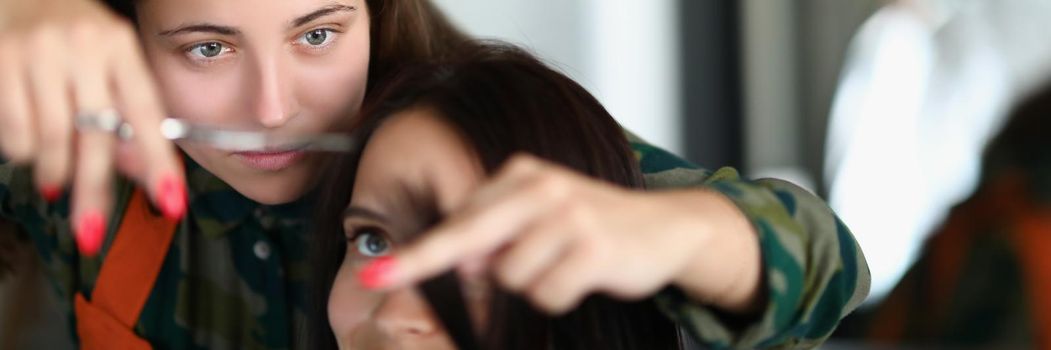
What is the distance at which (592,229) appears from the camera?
47 centimetres

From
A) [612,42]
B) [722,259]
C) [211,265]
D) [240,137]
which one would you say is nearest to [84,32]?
[240,137]

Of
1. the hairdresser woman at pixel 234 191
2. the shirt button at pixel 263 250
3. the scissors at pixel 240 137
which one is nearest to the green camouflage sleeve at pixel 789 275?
the hairdresser woman at pixel 234 191

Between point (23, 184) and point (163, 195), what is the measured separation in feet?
1.46

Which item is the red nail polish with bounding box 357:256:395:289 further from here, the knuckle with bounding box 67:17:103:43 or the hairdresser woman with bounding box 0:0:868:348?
the knuckle with bounding box 67:17:103:43

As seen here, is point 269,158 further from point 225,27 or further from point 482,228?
point 482,228

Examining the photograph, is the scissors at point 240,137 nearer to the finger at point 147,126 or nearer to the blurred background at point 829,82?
the finger at point 147,126

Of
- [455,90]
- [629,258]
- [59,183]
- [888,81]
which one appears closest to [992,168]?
[888,81]

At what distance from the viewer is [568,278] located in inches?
18.4

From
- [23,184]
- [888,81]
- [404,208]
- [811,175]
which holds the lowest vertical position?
[811,175]

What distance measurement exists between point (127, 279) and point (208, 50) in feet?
0.70

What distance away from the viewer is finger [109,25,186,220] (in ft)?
1.71

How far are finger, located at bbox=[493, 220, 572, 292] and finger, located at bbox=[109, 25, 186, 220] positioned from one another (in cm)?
15

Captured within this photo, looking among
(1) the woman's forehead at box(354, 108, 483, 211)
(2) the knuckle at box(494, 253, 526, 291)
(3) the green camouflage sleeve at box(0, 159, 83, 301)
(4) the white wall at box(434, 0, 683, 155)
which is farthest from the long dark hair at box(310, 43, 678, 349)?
(4) the white wall at box(434, 0, 683, 155)

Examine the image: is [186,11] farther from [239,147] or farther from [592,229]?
[592,229]
